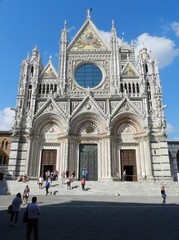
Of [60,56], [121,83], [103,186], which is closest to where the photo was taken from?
[103,186]

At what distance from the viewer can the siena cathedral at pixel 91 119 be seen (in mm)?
22672

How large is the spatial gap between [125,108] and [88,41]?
11673mm

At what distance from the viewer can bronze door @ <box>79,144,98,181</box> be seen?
23000 mm

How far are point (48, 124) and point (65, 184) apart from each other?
8511 millimetres

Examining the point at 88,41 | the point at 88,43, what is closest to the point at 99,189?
the point at 88,43

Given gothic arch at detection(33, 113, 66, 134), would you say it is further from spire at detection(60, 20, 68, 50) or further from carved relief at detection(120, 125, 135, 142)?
spire at detection(60, 20, 68, 50)

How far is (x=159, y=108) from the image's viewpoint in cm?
2441

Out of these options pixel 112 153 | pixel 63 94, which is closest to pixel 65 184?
pixel 112 153

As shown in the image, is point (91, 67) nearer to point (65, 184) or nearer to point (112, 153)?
point (112, 153)

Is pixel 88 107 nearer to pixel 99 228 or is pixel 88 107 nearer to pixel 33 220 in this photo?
pixel 99 228

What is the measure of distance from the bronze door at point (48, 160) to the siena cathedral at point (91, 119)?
0.11 m

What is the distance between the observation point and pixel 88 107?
81.7ft

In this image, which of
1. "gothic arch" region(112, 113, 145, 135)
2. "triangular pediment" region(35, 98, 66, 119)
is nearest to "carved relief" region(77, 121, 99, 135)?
"gothic arch" region(112, 113, 145, 135)

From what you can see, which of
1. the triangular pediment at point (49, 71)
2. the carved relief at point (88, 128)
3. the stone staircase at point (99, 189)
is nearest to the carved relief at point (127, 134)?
the carved relief at point (88, 128)
